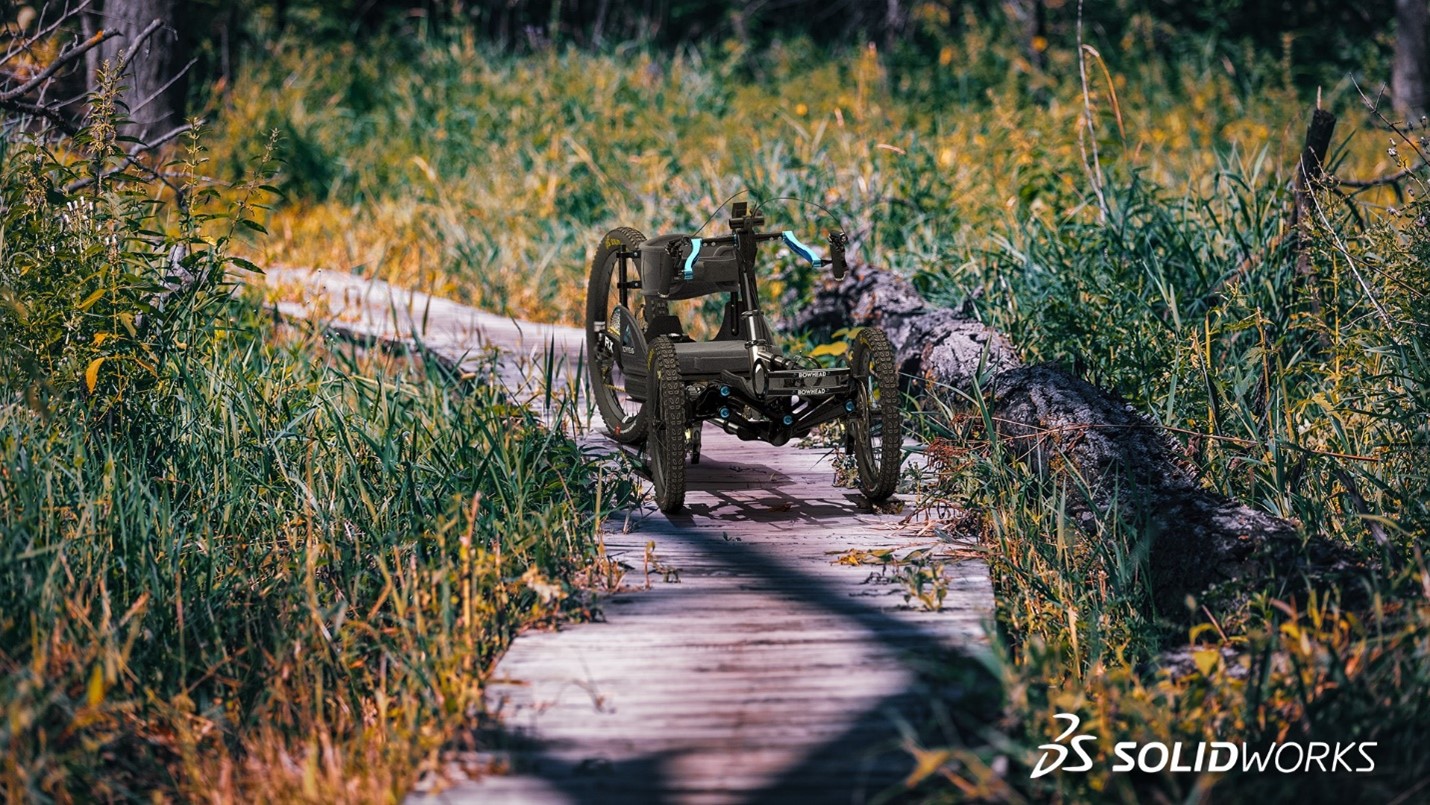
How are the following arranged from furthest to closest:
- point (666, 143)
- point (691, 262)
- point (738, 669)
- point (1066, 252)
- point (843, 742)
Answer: point (666, 143) < point (1066, 252) < point (691, 262) < point (738, 669) < point (843, 742)

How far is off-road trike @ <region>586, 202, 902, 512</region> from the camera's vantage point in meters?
4.49

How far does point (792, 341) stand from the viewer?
7.14 m

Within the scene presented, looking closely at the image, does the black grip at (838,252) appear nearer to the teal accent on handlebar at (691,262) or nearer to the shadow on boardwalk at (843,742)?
the teal accent on handlebar at (691,262)

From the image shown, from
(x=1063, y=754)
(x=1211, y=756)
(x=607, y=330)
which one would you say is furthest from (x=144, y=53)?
(x=1211, y=756)

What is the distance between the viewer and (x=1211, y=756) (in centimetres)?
309

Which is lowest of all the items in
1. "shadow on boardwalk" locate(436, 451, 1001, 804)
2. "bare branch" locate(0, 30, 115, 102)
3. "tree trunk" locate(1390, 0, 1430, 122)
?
"shadow on boardwalk" locate(436, 451, 1001, 804)

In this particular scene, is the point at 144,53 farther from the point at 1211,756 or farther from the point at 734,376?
the point at 1211,756

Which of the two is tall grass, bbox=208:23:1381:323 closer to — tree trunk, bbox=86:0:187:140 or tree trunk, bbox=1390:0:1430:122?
tree trunk, bbox=1390:0:1430:122

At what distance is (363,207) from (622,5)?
7.65m

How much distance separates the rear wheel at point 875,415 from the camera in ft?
14.7

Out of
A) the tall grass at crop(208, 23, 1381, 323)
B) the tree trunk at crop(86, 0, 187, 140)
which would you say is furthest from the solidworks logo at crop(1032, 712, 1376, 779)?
the tree trunk at crop(86, 0, 187, 140)

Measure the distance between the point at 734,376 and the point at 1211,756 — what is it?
2.04 metres

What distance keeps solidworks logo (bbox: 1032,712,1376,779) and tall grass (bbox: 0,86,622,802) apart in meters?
1.34

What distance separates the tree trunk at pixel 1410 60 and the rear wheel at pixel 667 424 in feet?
32.9
